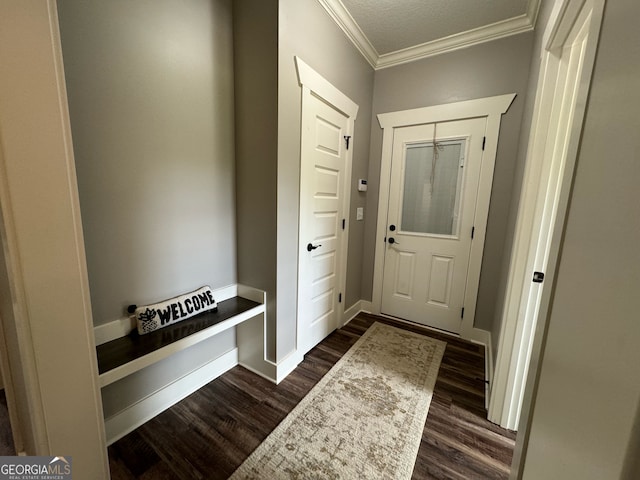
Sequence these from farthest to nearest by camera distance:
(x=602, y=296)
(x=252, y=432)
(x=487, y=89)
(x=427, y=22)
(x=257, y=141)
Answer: (x=487, y=89), (x=427, y=22), (x=257, y=141), (x=252, y=432), (x=602, y=296)

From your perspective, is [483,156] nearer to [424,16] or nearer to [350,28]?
[424,16]

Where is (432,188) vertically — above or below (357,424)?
above

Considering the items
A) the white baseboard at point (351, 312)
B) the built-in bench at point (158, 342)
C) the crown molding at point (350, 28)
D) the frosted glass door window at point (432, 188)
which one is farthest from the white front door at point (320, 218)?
the frosted glass door window at point (432, 188)

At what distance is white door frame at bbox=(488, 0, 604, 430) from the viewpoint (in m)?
1.17

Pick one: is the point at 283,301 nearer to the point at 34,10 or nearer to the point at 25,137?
the point at 25,137

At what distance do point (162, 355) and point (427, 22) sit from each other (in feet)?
9.83

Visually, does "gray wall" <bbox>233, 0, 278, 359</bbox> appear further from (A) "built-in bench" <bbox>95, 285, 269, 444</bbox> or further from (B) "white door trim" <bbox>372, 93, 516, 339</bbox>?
(B) "white door trim" <bbox>372, 93, 516, 339</bbox>

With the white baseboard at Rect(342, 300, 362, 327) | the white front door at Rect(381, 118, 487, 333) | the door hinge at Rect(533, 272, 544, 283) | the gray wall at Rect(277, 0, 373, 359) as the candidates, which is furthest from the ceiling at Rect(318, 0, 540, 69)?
the white baseboard at Rect(342, 300, 362, 327)

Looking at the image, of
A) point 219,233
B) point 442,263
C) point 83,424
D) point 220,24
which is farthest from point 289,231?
point 442,263

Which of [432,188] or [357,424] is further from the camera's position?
[432,188]

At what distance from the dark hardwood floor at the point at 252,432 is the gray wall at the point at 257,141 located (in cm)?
33

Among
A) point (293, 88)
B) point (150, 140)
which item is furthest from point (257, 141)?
point (150, 140)

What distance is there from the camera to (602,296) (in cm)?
40

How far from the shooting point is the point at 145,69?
130 cm
